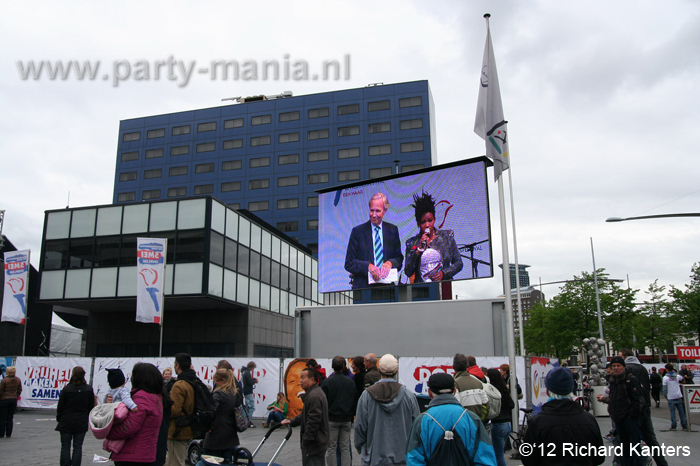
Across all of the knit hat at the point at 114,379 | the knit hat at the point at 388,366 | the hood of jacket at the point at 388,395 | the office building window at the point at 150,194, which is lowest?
the hood of jacket at the point at 388,395

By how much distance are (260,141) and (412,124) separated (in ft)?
68.5

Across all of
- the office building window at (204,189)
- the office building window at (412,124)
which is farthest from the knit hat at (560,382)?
the office building window at (204,189)

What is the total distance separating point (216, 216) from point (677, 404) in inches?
856

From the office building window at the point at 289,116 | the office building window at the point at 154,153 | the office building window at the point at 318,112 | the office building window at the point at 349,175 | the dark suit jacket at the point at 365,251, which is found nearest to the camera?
the dark suit jacket at the point at 365,251

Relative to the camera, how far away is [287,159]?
2857 inches

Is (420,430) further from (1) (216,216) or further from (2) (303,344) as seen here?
(1) (216,216)

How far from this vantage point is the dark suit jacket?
18766 mm

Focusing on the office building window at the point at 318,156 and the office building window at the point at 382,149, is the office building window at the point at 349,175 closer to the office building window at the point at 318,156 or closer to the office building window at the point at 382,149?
the office building window at the point at 318,156

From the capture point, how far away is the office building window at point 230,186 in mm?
73500

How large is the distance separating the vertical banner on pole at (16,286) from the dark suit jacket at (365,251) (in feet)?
52.7

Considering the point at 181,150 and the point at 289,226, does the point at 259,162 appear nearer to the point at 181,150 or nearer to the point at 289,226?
the point at 289,226

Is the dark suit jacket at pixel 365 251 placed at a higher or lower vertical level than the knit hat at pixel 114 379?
higher

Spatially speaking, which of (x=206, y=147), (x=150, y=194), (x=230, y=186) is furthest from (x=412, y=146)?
(x=150, y=194)

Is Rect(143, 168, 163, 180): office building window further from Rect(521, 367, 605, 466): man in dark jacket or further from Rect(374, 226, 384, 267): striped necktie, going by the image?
Rect(521, 367, 605, 466): man in dark jacket
